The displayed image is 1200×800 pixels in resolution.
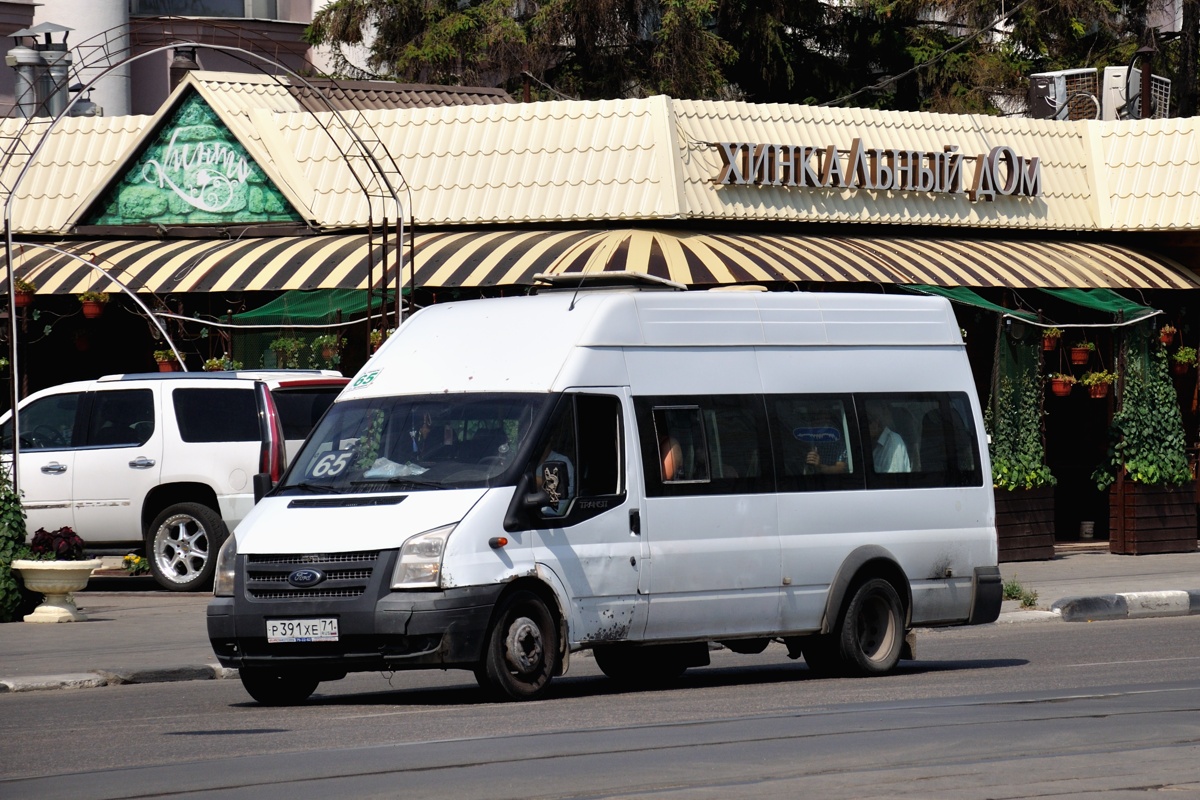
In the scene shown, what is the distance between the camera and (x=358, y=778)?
28.6ft

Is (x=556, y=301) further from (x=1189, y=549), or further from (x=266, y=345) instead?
(x=1189, y=549)

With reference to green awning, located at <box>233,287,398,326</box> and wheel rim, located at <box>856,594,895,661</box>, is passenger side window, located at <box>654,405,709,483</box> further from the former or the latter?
green awning, located at <box>233,287,398,326</box>

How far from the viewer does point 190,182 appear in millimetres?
25016

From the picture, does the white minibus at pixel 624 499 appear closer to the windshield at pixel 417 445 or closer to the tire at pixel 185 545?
the windshield at pixel 417 445

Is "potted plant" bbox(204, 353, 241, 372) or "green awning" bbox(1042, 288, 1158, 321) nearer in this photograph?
"potted plant" bbox(204, 353, 241, 372)

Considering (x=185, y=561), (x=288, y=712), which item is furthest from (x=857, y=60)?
(x=288, y=712)

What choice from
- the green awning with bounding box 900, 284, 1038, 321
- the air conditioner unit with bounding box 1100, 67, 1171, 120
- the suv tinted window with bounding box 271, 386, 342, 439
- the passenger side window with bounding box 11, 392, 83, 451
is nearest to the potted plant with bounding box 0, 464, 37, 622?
the passenger side window with bounding box 11, 392, 83, 451

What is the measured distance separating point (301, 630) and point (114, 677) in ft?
9.15

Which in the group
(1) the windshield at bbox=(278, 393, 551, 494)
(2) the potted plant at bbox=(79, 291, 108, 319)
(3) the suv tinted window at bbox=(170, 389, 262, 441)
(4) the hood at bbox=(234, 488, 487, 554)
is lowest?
(4) the hood at bbox=(234, 488, 487, 554)

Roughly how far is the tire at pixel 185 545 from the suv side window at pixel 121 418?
836mm

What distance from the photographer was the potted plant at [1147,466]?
24.7m

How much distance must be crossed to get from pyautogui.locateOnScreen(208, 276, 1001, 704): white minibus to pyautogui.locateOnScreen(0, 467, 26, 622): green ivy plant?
18.6 ft

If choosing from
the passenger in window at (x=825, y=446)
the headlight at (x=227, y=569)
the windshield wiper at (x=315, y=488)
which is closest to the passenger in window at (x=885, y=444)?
the passenger in window at (x=825, y=446)

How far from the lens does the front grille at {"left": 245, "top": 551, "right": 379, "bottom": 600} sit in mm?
11352
